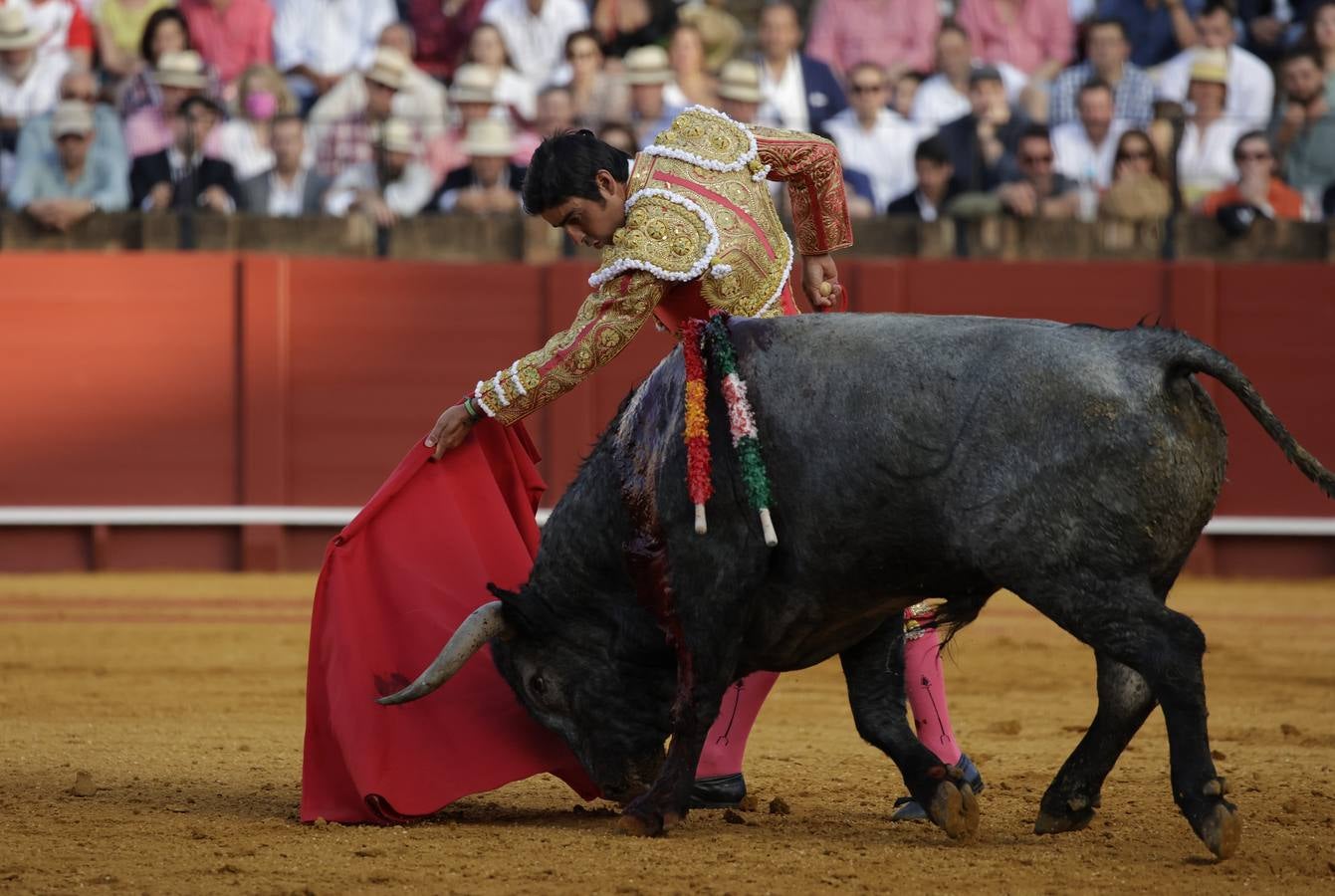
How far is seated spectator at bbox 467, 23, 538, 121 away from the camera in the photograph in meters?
8.59

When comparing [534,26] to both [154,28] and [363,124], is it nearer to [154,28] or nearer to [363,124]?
[363,124]

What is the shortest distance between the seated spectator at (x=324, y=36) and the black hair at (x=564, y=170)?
5705 mm

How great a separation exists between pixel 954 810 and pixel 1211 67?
604 cm

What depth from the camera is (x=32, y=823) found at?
3.33 m

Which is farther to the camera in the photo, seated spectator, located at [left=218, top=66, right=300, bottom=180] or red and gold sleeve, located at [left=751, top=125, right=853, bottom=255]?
seated spectator, located at [left=218, top=66, right=300, bottom=180]

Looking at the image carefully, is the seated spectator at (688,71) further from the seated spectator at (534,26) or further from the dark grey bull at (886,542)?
the dark grey bull at (886,542)

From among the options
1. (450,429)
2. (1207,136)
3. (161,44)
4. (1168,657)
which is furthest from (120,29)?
(1168,657)

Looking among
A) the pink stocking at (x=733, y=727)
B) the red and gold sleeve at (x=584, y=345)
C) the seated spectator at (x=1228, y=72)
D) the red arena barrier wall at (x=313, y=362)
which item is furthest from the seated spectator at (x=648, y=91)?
the red and gold sleeve at (x=584, y=345)

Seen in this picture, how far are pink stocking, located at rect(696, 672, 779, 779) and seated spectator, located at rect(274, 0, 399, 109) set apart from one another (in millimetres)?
5702

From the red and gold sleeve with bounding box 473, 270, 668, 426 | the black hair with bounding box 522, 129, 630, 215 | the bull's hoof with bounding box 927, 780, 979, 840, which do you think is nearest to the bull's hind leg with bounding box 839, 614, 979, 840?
the bull's hoof with bounding box 927, 780, 979, 840

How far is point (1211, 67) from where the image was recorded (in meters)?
8.51

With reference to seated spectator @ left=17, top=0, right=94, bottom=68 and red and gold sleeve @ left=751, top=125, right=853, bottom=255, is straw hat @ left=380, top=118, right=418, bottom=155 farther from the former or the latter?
red and gold sleeve @ left=751, top=125, right=853, bottom=255

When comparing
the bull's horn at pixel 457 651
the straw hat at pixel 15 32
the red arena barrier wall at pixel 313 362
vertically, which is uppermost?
the straw hat at pixel 15 32

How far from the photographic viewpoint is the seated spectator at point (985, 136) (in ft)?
27.1
